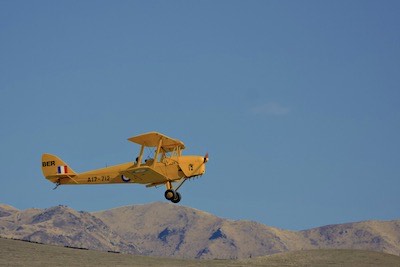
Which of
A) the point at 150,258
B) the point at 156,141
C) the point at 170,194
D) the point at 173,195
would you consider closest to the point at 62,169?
the point at 156,141

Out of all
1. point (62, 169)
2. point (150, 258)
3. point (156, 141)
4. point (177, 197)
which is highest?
point (156, 141)

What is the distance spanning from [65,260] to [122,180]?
24.2 meters

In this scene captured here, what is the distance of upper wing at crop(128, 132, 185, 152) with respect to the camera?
6962cm

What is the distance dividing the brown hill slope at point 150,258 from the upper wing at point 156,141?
900 inches

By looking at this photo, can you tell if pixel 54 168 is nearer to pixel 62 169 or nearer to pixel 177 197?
pixel 62 169

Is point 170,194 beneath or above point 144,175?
beneath

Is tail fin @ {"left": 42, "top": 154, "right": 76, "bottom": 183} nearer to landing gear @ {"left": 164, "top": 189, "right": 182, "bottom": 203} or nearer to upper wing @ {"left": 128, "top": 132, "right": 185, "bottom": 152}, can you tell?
upper wing @ {"left": 128, "top": 132, "right": 185, "bottom": 152}

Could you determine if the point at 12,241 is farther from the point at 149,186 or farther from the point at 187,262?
the point at 149,186

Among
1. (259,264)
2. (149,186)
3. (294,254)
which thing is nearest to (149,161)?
(149,186)

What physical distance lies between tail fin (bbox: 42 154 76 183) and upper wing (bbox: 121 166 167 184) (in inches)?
308

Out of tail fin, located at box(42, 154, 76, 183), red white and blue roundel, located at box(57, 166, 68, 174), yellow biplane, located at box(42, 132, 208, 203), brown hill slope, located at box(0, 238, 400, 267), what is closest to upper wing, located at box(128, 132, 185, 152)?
yellow biplane, located at box(42, 132, 208, 203)

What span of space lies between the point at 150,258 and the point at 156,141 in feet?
133

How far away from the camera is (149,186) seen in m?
70.5

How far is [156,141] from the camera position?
70.4m
